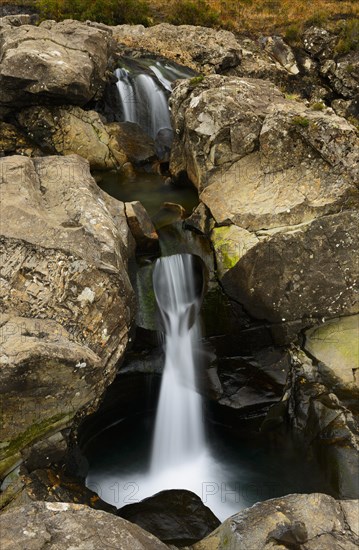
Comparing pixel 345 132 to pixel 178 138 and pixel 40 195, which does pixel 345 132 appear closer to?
pixel 178 138

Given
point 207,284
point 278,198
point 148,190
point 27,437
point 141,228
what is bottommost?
point 27,437

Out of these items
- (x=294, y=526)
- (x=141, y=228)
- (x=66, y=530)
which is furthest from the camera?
(x=141, y=228)

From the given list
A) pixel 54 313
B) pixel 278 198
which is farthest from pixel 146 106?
pixel 54 313

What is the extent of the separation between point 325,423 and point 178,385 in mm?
3202

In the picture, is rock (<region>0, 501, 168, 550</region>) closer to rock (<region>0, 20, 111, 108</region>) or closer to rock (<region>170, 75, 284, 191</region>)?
rock (<region>170, 75, 284, 191</region>)

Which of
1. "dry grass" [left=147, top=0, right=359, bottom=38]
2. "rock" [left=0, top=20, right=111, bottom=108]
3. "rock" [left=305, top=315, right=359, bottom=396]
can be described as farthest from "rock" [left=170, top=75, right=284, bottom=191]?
"dry grass" [left=147, top=0, right=359, bottom=38]

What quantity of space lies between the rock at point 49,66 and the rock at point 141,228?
20.3ft

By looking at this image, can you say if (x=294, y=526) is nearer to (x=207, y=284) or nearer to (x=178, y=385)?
(x=178, y=385)

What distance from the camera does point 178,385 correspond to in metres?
10.9

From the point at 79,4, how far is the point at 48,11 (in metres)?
1.70

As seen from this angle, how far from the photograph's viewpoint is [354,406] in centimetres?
998

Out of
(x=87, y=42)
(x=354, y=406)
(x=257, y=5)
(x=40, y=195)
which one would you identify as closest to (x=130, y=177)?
(x=87, y=42)

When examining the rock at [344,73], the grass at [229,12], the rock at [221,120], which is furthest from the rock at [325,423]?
the grass at [229,12]

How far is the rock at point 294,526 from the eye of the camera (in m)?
5.55
